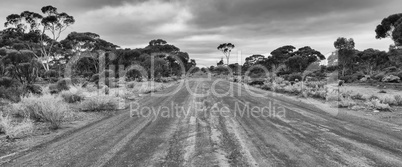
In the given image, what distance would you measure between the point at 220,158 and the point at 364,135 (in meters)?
4.53

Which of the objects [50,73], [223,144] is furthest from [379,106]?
[50,73]

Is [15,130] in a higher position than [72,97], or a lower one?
lower

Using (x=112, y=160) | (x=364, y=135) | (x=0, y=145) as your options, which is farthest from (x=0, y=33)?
(x=364, y=135)

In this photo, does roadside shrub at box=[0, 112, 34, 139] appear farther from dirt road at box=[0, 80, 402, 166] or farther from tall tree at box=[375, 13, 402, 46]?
tall tree at box=[375, 13, 402, 46]

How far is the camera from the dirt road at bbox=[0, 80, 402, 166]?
15.4 ft

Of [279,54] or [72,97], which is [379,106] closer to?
[72,97]

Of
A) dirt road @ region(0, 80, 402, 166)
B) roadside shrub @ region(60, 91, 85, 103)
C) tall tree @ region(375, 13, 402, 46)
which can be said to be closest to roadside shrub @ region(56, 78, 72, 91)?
roadside shrub @ region(60, 91, 85, 103)

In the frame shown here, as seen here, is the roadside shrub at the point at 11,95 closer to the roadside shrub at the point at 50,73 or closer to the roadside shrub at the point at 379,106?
the roadside shrub at the point at 379,106

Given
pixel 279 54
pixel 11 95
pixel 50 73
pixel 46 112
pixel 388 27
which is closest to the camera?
pixel 46 112

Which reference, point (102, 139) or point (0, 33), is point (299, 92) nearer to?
point (102, 139)

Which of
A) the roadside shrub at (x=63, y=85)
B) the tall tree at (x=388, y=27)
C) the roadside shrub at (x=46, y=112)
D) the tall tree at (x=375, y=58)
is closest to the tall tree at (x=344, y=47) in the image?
the tall tree at (x=388, y=27)

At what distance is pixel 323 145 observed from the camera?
223 inches

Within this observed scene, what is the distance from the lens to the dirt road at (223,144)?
4.71 metres

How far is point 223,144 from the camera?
5715 mm
